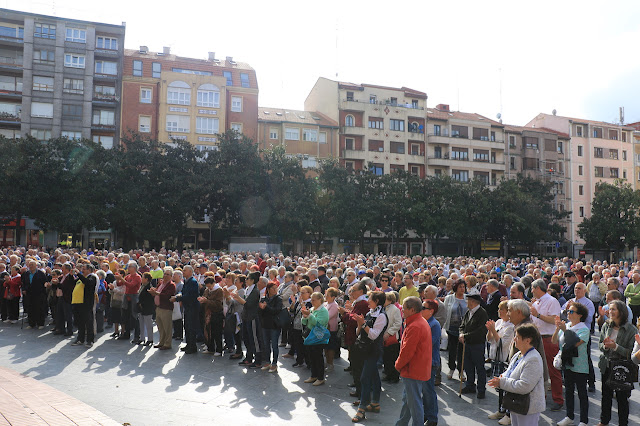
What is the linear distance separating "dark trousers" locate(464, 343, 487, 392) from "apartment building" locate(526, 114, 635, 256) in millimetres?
65540

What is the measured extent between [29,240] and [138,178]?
13.9m

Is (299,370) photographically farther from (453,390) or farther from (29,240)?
(29,240)

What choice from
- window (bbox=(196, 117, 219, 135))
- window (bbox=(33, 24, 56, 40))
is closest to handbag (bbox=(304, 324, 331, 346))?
window (bbox=(196, 117, 219, 135))

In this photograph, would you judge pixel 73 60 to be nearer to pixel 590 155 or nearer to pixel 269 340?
pixel 269 340

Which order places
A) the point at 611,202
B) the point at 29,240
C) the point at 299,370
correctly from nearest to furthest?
the point at 299,370 < the point at 29,240 < the point at 611,202

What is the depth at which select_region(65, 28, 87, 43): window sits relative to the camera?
45.7 m

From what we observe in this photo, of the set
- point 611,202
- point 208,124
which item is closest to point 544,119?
point 611,202

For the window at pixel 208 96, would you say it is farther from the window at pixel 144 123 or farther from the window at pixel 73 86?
the window at pixel 73 86

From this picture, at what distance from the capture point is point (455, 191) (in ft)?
153

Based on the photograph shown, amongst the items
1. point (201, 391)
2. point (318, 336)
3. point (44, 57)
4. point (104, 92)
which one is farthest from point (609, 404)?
point (44, 57)

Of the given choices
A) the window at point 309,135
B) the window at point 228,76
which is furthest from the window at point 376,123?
the window at point 228,76

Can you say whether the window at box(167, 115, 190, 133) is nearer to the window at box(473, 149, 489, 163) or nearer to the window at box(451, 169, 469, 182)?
the window at box(451, 169, 469, 182)

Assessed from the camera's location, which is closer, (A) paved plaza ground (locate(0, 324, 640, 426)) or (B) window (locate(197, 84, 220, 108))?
(A) paved plaza ground (locate(0, 324, 640, 426))

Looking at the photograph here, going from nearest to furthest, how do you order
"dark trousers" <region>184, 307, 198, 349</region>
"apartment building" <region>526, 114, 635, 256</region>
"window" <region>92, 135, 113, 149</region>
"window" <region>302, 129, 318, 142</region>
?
1. "dark trousers" <region>184, 307, 198, 349</region>
2. "window" <region>92, 135, 113, 149</region>
3. "window" <region>302, 129, 318, 142</region>
4. "apartment building" <region>526, 114, 635, 256</region>
